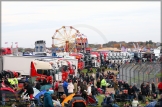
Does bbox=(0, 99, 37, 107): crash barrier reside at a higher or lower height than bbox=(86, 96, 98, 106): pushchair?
higher

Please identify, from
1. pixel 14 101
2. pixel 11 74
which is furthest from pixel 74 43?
pixel 14 101

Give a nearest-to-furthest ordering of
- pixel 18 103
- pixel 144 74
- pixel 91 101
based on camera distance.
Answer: pixel 18 103
pixel 91 101
pixel 144 74

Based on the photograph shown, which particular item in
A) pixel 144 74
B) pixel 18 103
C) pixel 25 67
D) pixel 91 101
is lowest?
pixel 91 101

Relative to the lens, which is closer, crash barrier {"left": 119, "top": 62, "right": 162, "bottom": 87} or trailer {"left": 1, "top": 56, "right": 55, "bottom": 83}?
crash barrier {"left": 119, "top": 62, "right": 162, "bottom": 87}

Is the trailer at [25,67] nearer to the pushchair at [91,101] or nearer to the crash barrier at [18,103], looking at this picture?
the pushchair at [91,101]

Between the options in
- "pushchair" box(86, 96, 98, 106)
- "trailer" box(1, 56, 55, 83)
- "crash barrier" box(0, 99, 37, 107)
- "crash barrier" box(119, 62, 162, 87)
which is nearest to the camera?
"crash barrier" box(0, 99, 37, 107)

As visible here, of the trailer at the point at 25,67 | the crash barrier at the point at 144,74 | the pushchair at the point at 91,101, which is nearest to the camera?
the pushchair at the point at 91,101

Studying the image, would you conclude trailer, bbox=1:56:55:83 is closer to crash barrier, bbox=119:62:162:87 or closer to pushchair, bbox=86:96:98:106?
crash barrier, bbox=119:62:162:87

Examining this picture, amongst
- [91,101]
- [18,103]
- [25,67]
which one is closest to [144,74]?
[91,101]

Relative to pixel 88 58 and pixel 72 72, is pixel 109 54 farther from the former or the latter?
pixel 72 72

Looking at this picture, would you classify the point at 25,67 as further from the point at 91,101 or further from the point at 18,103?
the point at 18,103

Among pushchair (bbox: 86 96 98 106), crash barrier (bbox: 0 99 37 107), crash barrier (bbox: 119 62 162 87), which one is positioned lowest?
pushchair (bbox: 86 96 98 106)

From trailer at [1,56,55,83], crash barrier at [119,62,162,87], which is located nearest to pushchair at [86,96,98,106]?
crash barrier at [119,62,162,87]

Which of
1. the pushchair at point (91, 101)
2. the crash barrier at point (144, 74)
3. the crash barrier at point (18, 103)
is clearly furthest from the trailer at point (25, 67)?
the crash barrier at point (18, 103)
